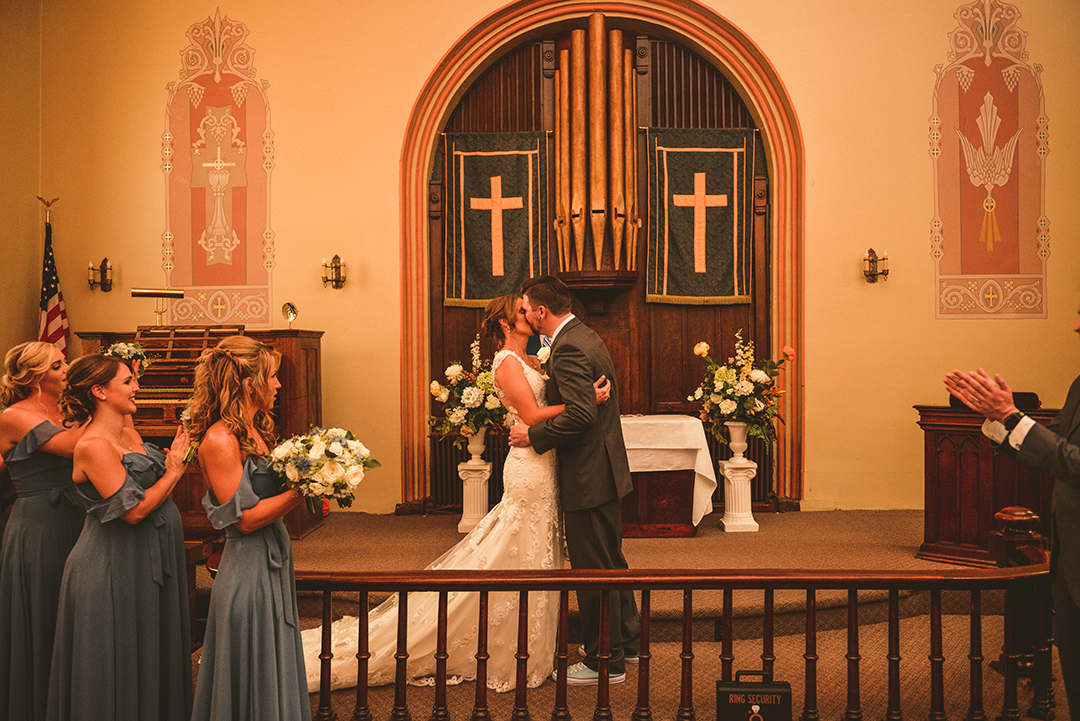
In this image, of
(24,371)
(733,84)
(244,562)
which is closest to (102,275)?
(24,371)

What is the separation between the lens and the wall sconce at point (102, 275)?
6.66 m

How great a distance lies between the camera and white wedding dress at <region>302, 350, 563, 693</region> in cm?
358

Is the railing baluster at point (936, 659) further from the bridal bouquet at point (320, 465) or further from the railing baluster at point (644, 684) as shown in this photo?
the bridal bouquet at point (320, 465)

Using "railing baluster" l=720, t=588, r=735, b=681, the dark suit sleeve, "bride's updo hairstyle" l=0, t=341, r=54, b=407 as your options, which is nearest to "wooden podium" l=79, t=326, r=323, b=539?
"bride's updo hairstyle" l=0, t=341, r=54, b=407

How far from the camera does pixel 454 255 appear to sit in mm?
6934

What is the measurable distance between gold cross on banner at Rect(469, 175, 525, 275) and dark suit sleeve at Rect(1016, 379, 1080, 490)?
493 cm

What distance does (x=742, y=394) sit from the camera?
5707mm

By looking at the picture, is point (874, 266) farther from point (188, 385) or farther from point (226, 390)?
point (226, 390)

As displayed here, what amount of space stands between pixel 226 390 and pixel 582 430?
1.48 metres

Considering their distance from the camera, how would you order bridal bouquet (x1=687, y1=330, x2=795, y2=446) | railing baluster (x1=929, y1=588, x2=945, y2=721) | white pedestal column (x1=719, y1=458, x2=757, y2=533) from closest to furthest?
1. railing baluster (x1=929, y1=588, x2=945, y2=721)
2. bridal bouquet (x1=687, y1=330, x2=795, y2=446)
3. white pedestal column (x1=719, y1=458, x2=757, y2=533)

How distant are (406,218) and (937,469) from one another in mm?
4418

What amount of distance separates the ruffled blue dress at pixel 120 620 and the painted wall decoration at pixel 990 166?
6.09 metres

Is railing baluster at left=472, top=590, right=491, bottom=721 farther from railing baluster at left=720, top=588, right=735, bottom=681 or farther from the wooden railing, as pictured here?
railing baluster at left=720, top=588, right=735, bottom=681

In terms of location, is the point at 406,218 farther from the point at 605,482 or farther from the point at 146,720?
the point at 146,720
